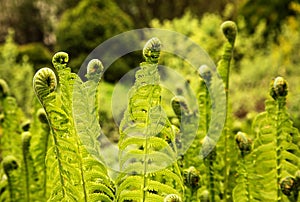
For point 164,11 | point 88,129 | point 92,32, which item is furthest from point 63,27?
point 88,129

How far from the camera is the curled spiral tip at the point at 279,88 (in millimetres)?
967

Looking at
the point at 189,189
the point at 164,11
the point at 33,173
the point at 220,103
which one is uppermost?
the point at 164,11

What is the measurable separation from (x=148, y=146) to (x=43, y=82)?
0.20m

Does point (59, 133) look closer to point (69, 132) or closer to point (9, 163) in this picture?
point (69, 132)

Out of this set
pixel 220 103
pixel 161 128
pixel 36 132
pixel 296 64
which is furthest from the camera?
pixel 296 64

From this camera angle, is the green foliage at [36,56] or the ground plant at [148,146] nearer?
the ground plant at [148,146]

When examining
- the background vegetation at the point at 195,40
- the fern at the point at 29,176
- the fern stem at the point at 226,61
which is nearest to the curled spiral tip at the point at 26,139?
the fern at the point at 29,176

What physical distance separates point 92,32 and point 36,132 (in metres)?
8.80

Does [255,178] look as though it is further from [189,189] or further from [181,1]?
[181,1]

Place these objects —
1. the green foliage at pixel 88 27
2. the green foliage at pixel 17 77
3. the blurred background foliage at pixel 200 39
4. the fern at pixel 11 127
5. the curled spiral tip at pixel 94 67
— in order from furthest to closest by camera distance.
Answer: the green foliage at pixel 88 27
the blurred background foliage at pixel 200 39
the green foliage at pixel 17 77
the fern at pixel 11 127
the curled spiral tip at pixel 94 67

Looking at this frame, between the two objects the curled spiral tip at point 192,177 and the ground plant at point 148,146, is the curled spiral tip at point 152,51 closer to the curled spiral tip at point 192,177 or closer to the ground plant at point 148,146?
the ground plant at point 148,146

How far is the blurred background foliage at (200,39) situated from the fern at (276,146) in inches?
118

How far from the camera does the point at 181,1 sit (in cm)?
1377

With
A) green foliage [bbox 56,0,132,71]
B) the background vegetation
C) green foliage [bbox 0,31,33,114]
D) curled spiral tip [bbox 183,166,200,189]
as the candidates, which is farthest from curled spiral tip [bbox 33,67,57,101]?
green foliage [bbox 56,0,132,71]
